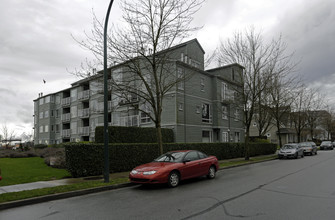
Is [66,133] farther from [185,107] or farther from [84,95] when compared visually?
[185,107]

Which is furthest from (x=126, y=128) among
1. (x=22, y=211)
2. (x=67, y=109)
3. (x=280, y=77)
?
(x=67, y=109)

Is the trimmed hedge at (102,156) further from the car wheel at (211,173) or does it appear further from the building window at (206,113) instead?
the building window at (206,113)

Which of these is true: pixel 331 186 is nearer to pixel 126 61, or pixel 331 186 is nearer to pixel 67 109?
pixel 126 61

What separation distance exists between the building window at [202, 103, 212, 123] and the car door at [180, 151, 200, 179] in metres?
16.9

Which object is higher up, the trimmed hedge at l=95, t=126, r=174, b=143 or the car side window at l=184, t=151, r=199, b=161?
the trimmed hedge at l=95, t=126, r=174, b=143

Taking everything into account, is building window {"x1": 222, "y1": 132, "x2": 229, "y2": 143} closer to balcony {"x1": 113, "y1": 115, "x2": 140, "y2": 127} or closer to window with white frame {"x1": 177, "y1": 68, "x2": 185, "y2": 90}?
window with white frame {"x1": 177, "y1": 68, "x2": 185, "y2": 90}

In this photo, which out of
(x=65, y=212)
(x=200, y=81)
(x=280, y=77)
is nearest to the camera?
(x=65, y=212)

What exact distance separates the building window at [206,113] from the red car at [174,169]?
16132mm

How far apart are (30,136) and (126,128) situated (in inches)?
2634

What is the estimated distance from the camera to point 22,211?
22.5 feet

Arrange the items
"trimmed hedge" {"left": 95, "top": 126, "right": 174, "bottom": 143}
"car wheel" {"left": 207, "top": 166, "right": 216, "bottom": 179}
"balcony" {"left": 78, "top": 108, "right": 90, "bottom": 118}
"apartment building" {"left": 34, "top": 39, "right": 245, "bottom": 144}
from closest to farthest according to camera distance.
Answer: "car wheel" {"left": 207, "top": 166, "right": 216, "bottom": 179}, "trimmed hedge" {"left": 95, "top": 126, "right": 174, "bottom": 143}, "apartment building" {"left": 34, "top": 39, "right": 245, "bottom": 144}, "balcony" {"left": 78, "top": 108, "right": 90, "bottom": 118}

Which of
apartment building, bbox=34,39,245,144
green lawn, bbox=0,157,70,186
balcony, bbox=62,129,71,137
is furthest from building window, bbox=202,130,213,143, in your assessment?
balcony, bbox=62,129,71,137

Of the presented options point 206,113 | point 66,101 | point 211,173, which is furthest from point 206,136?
point 66,101

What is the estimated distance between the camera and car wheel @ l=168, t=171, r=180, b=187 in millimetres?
9515
